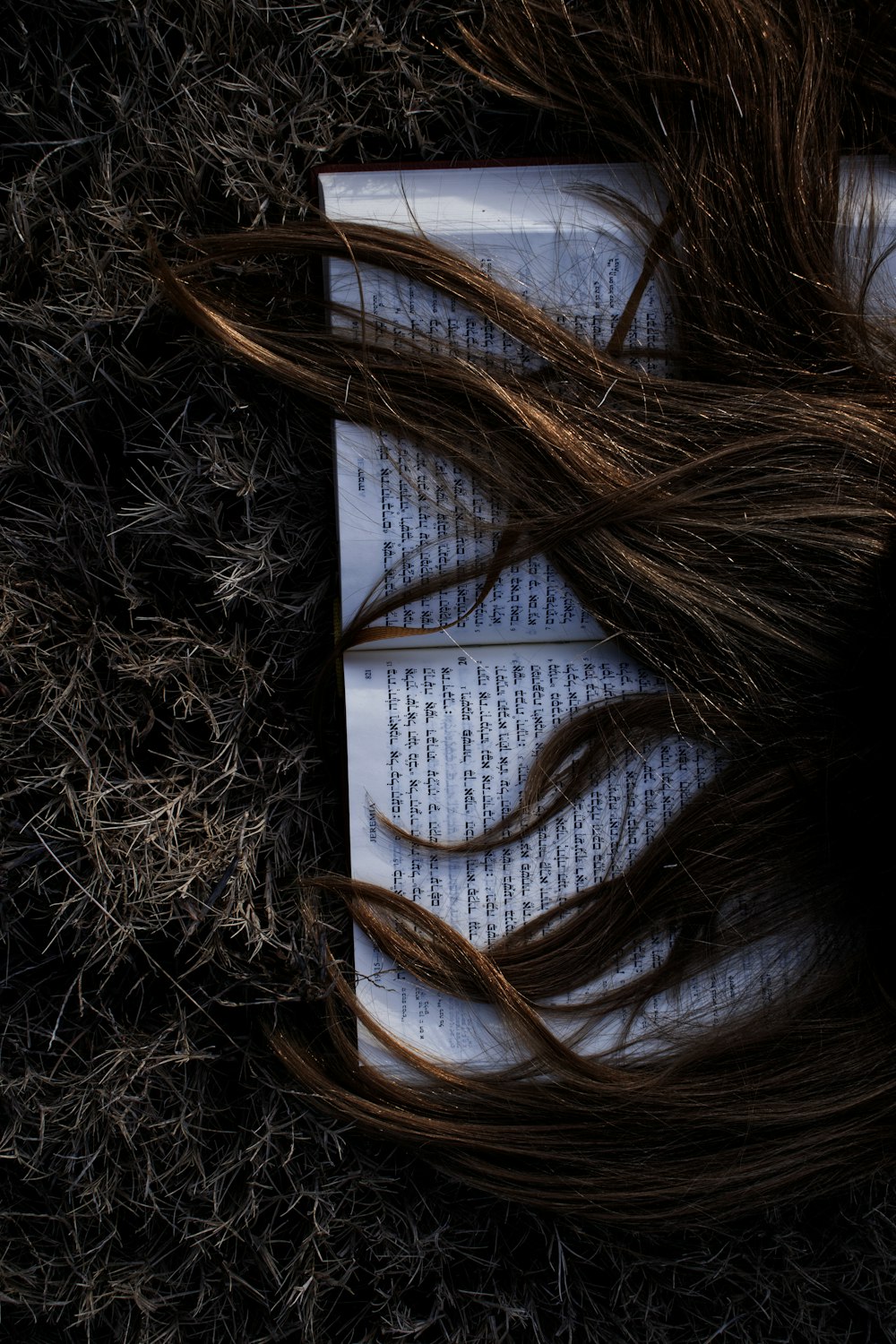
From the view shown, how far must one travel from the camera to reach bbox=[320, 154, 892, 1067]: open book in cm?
92

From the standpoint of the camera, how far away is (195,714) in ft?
3.08

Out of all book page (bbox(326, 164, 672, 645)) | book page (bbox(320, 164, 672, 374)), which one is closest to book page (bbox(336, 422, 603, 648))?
book page (bbox(326, 164, 672, 645))

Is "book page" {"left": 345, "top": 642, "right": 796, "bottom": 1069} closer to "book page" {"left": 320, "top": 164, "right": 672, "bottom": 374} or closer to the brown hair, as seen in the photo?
the brown hair

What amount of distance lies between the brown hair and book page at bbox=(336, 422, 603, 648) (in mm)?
22

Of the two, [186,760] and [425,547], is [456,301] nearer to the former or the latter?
[425,547]

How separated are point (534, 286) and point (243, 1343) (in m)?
1.14

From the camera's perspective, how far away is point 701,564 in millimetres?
903

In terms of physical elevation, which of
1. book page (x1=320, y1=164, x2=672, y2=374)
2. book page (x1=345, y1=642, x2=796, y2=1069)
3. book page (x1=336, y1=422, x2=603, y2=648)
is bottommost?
book page (x1=345, y1=642, x2=796, y2=1069)

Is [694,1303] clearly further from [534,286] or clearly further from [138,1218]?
[534,286]

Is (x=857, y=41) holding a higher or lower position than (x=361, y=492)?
higher

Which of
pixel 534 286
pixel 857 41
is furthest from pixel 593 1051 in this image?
pixel 857 41

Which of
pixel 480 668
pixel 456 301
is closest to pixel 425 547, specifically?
pixel 480 668

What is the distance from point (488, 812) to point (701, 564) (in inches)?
13.3

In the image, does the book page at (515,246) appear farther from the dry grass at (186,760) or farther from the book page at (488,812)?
the book page at (488,812)
